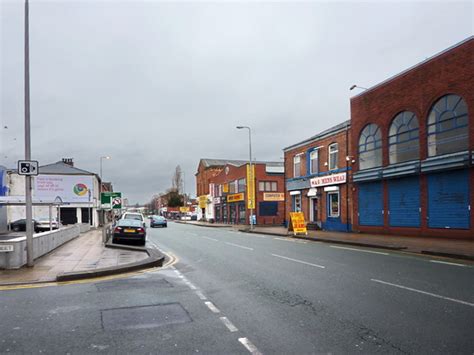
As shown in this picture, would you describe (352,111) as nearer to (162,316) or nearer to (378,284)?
(378,284)

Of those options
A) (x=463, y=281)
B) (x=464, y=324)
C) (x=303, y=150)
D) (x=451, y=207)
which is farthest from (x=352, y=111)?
(x=464, y=324)

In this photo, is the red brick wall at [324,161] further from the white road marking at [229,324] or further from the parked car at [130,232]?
the white road marking at [229,324]

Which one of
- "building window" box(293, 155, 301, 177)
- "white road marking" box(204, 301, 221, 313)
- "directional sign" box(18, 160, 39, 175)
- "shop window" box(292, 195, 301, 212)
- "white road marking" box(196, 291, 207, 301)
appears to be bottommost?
"white road marking" box(196, 291, 207, 301)

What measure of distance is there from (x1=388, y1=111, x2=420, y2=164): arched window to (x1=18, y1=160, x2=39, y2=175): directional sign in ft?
64.4

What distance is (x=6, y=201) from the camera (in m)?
20.4

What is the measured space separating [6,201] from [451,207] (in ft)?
74.3

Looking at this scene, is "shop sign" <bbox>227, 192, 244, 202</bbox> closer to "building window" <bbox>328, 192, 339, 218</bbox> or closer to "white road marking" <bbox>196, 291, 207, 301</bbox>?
"building window" <bbox>328, 192, 339, 218</bbox>

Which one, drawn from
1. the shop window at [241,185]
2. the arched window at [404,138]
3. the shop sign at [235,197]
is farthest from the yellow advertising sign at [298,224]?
the shop window at [241,185]

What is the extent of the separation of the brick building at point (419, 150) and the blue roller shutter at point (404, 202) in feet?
0.04

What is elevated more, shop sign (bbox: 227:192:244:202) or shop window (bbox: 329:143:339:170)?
shop window (bbox: 329:143:339:170)

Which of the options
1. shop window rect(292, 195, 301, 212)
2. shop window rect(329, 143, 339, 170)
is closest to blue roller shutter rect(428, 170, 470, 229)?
shop window rect(329, 143, 339, 170)

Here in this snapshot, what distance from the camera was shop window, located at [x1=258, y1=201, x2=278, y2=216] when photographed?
51969mm

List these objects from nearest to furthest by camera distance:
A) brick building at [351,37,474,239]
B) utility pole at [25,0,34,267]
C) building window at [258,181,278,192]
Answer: utility pole at [25,0,34,267]
brick building at [351,37,474,239]
building window at [258,181,278,192]

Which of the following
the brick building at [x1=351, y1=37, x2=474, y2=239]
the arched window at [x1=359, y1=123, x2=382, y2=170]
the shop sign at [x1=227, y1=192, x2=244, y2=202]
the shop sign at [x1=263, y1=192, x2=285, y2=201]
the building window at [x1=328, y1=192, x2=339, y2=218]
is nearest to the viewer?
the brick building at [x1=351, y1=37, x2=474, y2=239]
